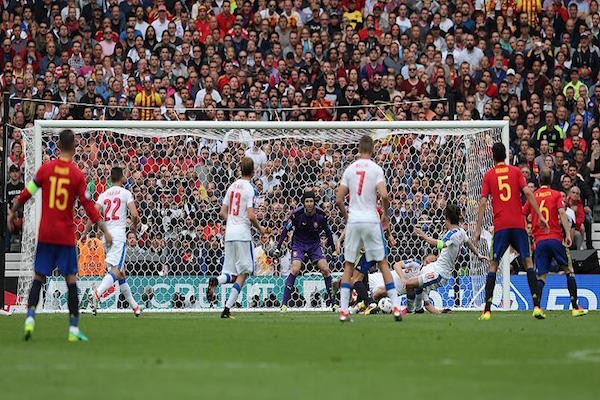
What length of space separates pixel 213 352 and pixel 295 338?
75.6 inches

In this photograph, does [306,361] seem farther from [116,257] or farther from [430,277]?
[430,277]

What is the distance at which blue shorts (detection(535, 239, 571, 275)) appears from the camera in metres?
19.4

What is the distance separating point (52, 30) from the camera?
28.4 m

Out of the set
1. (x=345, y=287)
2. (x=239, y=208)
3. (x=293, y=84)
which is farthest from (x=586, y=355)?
(x=293, y=84)

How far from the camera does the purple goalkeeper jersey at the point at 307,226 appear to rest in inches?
821

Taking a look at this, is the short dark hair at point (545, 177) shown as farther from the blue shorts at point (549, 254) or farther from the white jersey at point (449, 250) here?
the white jersey at point (449, 250)

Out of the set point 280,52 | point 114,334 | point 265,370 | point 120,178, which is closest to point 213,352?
point 265,370

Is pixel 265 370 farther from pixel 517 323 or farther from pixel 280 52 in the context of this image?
pixel 280 52

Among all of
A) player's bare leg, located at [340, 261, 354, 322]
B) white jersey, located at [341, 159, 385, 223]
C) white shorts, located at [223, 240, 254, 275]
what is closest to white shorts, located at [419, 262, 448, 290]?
white shorts, located at [223, 240, 254, 275]

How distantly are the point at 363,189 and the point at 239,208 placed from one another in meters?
3.25

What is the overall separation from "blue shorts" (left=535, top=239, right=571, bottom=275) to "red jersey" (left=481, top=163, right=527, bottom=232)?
2290 millimetres

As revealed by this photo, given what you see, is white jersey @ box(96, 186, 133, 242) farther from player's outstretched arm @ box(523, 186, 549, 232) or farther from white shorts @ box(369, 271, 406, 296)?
player's outstretched arm @ box(523, 186, 549, 232)

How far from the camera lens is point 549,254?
19.6m

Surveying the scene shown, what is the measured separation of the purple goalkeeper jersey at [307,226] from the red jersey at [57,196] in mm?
7829
